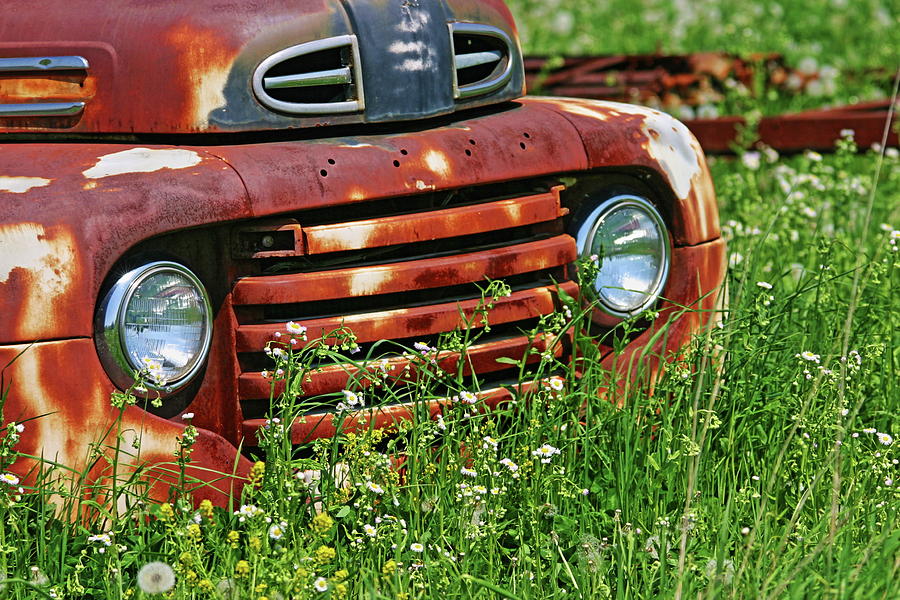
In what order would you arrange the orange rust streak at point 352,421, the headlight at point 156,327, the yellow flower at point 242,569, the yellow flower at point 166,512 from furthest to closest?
the orange rust streak at point 352,421
the headlight at point 156,327
the yellow flower at point 166,512
the yellow flower at point 242,569

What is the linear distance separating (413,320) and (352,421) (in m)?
0.25

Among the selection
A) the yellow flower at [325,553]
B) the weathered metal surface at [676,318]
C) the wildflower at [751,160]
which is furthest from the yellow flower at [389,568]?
the wildflower at [751,160]

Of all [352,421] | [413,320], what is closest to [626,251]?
[413,320]

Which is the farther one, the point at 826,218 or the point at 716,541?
the point at 826,218

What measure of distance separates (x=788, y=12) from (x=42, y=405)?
8456 millimetres

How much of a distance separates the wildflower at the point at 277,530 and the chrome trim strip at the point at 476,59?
117 cm

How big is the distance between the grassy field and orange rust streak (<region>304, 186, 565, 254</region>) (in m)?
0.22

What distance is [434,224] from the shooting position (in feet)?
8.21

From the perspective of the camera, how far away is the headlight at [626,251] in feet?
9.20

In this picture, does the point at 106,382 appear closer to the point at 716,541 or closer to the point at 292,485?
the point at 292,485

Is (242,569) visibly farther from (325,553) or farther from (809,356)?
(809,356)

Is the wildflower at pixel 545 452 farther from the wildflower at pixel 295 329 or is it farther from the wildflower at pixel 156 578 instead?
the wildflower at pixel 156 578

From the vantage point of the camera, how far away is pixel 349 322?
243cm

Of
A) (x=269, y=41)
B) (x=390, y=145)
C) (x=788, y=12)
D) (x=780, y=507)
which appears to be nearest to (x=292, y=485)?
(x=390, y=145)
